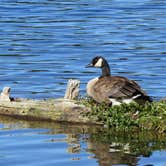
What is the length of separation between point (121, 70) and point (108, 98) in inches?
302

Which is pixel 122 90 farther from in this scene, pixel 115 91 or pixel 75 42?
pixel 75 42

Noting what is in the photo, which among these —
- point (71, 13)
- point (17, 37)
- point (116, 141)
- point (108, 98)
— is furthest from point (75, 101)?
point (71, 13)

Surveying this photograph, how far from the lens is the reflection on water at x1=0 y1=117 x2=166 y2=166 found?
504 inches

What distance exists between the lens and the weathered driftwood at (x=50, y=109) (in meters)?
14.9

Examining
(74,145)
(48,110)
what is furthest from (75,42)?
(74,145)

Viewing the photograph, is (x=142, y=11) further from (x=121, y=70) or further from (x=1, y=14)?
(x=121, y=70)

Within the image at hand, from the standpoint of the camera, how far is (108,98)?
15.4 m

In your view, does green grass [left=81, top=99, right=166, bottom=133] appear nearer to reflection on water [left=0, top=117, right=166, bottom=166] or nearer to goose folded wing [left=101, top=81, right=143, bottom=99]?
reflection on water [left=0, top=117, right=166, bottom=166]

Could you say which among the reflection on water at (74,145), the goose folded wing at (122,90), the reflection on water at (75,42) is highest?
the reflection on water at (75,42)

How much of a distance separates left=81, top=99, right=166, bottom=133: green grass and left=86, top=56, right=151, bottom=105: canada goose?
0.21m

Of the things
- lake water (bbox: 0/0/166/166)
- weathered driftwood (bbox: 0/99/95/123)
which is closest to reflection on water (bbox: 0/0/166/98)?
lake water (bbox: 0/0/166/166)

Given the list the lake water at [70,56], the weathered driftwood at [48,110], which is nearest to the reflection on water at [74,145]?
the lake water at [70,56]

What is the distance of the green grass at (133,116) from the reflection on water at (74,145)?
0.43 feet

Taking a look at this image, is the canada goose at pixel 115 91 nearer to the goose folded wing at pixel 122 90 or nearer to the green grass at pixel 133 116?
the goose folded wing at pixel 122 90
